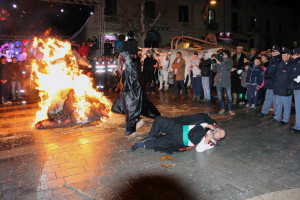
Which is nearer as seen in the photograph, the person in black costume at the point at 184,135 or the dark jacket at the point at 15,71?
the person in black costume at the point at 184,135

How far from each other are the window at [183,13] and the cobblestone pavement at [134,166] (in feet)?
91.7

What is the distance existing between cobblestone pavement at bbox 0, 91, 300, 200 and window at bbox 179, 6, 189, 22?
2795cm

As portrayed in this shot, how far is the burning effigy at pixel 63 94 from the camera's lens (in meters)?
7.10

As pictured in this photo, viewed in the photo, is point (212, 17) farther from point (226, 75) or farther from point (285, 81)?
point (285, 81)

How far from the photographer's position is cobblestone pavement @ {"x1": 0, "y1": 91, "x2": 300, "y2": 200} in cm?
348

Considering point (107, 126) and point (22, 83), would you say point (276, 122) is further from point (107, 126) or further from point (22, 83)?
point (22, 83)

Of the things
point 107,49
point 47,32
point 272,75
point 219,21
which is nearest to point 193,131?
point 272,75

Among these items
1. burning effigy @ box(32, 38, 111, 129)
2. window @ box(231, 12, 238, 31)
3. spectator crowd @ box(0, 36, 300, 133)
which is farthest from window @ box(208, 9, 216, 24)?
burning effigy @ box(32, 38, 111, 129)

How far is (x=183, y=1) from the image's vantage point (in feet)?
104

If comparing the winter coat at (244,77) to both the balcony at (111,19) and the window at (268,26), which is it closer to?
the balcony at (111,19)

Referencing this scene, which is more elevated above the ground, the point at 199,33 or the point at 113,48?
the point at 199,33

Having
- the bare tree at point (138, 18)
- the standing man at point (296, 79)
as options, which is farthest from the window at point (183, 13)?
the standing man at point (296, 79)

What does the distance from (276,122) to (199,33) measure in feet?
93.4

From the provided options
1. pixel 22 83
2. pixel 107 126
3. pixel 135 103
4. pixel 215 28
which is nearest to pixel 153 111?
pixel 135 103
